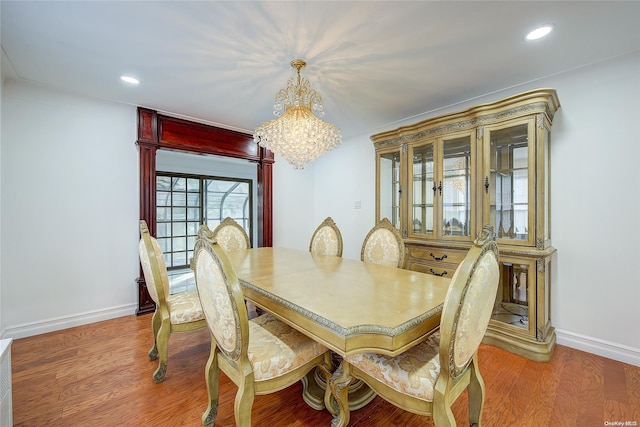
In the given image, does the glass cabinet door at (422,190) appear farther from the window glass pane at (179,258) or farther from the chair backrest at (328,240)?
the window glass pane at (179,258)

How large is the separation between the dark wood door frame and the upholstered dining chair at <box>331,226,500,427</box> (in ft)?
9.35

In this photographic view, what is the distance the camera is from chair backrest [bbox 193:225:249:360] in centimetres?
112

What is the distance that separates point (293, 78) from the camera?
2.33 metres

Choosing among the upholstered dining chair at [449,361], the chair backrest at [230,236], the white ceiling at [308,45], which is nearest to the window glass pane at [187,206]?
the chair backrest at [230,236]

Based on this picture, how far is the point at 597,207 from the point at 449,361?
2.15 metres

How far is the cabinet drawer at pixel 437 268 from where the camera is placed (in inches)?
99.4

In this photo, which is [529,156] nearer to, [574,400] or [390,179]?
[390,179]

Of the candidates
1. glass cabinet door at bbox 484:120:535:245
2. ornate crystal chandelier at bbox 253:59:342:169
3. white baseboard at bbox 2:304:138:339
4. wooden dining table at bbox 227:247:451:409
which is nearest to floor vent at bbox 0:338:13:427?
wooden dining table at bbox 227:247:451:409

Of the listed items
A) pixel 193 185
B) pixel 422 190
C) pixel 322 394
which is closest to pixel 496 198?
pixel 422 190

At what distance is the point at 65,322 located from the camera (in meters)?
2.62

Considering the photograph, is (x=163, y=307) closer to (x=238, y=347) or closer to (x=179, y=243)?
(x=238, y=347)

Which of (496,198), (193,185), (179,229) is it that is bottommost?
(179,229)

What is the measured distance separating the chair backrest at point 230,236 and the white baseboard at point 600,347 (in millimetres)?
3181

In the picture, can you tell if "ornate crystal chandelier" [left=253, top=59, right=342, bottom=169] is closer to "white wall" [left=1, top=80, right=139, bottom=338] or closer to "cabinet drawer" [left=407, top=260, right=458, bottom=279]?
"cabinet drawer" [left=407, top=260, right=458, bottom=279]
